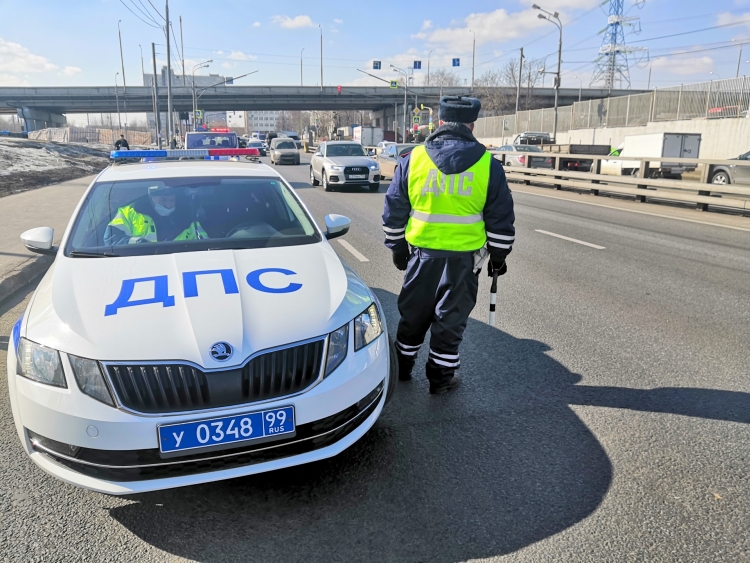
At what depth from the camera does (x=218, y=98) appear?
80.9m

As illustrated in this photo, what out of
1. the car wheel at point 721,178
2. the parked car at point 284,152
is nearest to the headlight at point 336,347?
the car wheel at point 721,178

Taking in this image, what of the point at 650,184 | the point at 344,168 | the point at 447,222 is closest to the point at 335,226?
the point at 447,222

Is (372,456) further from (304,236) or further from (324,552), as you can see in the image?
(304,236)

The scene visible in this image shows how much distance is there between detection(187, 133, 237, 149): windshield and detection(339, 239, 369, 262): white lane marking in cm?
1135

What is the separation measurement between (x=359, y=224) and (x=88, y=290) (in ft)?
31.8

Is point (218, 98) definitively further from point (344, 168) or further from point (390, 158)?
point (344, 168)

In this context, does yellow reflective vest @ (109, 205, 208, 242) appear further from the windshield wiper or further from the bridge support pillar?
the bridge support pillar

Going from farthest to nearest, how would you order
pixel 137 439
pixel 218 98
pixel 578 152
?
pixel 218 98, pixel 578 152, pixel 137 439

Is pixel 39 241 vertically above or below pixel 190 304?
above

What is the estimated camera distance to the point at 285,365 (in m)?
2.69

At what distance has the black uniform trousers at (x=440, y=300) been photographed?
3850 mm

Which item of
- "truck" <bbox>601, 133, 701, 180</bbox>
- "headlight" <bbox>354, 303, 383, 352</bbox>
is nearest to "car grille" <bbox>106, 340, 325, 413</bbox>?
"headlight" <bbox>354, 303, 383, 352</bbox>

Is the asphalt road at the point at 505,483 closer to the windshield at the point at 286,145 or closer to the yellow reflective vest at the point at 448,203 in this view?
the yellow reflective vest at the point at 448,203

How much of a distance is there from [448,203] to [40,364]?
242 centimetres
